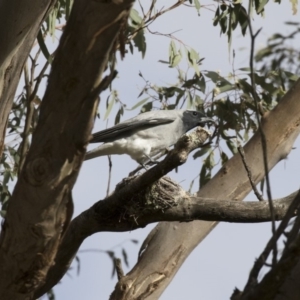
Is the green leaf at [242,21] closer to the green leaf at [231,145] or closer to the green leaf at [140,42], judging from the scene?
the green leaf at [140,42]

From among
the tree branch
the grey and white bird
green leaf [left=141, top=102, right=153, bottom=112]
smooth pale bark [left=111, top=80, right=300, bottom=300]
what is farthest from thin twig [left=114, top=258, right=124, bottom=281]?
green leaf [left=141, top=102, right=153, bottom=112]

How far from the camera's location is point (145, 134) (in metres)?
4.95

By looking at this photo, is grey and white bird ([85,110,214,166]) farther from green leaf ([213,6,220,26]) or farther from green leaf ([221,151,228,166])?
green leaf ([213,6,220,26])

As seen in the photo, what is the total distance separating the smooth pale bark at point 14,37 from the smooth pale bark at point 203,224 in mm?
1044

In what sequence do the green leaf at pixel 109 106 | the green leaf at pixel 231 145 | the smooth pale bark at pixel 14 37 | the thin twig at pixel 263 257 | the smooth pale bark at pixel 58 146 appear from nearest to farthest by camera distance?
the thin twig at pixel 263 257
the smooth pale bark at pixel 58 146
the smooth pale bark at pixel 14 37
the green leaf at pixel 231 145
the green leaf at pixel 109 106

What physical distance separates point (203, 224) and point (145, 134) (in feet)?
4.11

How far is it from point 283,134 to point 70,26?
2.39m

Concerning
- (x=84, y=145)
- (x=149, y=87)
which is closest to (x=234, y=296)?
(x=84, y=145)

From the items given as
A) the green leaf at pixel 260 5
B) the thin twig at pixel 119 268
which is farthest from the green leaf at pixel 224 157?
the thin twig at pixel 119 268

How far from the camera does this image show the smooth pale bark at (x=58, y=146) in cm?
175

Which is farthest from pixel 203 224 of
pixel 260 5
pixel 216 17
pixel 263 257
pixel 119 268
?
pixel 263 257

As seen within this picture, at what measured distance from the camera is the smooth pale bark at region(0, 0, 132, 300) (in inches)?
68.7

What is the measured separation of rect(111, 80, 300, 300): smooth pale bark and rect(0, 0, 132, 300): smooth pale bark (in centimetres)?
139

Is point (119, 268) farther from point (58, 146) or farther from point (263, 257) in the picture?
point (263, 257)
